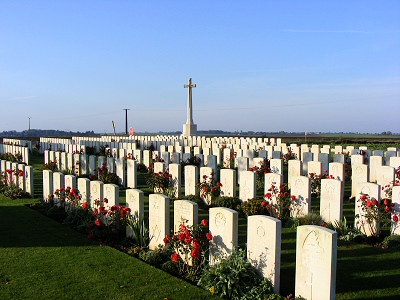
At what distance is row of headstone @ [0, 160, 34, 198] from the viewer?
11.0 meters

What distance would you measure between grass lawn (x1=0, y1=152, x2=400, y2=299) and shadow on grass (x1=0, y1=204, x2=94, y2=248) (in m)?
0.02

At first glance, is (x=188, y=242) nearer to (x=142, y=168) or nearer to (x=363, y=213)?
(x=363, y=213)

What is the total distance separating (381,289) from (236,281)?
190 cm

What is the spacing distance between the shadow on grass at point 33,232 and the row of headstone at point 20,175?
205cm

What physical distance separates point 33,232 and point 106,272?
2.78 metres

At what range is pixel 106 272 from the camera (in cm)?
542

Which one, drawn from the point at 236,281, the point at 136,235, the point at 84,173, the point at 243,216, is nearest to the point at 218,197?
the point at 243,216

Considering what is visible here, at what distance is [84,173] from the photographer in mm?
14672

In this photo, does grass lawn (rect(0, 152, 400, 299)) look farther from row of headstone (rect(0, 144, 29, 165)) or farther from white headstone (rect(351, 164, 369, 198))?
row of headstone (rect(0, 144, 29, 165))

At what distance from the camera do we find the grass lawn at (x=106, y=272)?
Result: 15.7 ft

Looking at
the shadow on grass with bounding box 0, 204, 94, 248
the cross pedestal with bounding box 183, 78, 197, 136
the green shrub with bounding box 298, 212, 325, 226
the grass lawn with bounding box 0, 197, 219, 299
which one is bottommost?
the grass lawn with bounding box 0, 197, 219, 299

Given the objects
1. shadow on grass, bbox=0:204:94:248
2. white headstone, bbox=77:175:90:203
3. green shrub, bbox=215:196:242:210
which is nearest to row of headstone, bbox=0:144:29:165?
shadow on grass, bbox=0:204:94:248

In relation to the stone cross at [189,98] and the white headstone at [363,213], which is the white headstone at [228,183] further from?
the stone cross at [189,98]

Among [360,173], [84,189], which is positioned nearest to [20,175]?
[84,189]
